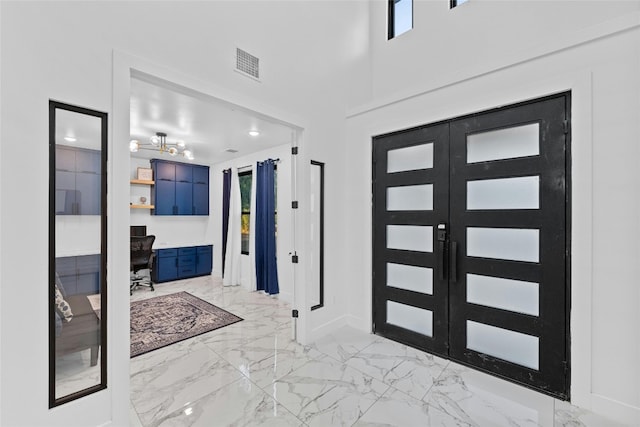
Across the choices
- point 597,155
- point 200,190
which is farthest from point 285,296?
point 597,155

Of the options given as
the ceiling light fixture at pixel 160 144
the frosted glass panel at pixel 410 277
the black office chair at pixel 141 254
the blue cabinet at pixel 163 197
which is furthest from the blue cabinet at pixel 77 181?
the blue cabinet at pixel 163 197

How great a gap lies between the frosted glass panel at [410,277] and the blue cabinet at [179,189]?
514 cm

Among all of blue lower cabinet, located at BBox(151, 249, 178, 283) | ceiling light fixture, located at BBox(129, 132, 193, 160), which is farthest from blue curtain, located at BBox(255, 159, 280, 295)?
blue lower cabinet, located at BBox(151, 249, 178, 283)

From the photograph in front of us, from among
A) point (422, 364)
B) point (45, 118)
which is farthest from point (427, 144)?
point (45, 118)

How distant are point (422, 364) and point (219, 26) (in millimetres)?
3527

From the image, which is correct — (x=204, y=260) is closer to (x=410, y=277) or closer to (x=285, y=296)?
(x=285, y=296)

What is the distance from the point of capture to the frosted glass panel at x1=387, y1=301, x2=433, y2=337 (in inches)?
115

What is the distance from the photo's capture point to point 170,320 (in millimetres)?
3775

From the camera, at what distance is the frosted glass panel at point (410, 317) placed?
2.93m

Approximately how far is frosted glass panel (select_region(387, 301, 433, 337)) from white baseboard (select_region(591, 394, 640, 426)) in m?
1.23

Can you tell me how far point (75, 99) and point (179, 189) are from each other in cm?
507

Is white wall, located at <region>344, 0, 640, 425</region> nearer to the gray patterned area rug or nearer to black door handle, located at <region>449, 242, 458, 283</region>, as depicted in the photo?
black door handle, located at <region>449, 242, 458, 283</region>

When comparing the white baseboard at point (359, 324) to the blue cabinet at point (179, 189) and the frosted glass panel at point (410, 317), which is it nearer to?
the frosted glass panel at point (410, 317)

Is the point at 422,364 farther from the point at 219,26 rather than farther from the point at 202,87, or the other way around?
the point at 219,26
